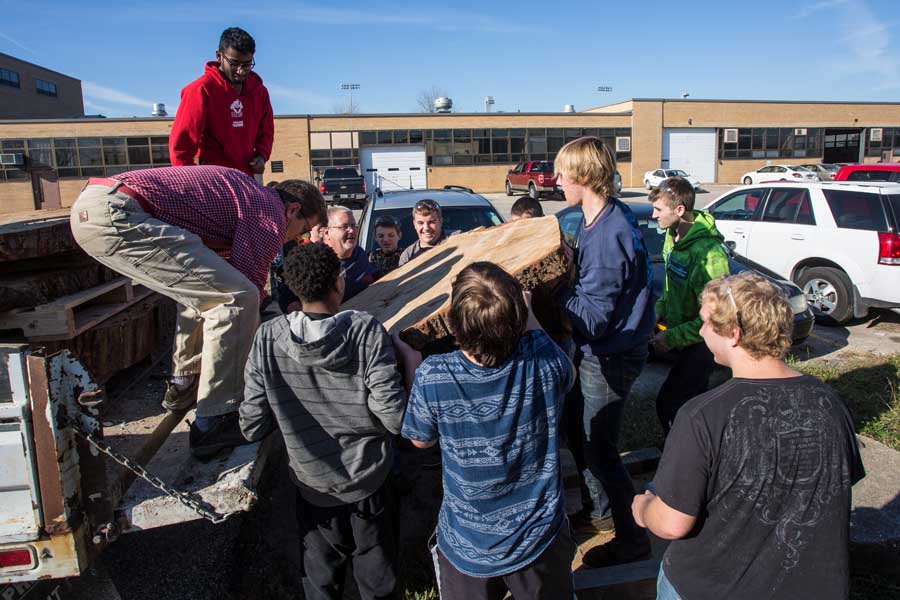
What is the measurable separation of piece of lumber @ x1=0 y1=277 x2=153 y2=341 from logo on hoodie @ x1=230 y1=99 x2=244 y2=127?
1090 millimetres

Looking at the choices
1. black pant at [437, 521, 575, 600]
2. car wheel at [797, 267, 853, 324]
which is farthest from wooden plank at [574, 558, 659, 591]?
car wheel at [797, 267, 853, 324]

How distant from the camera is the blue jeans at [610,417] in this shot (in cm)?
289

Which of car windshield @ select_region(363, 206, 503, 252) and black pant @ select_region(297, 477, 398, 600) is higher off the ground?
car windshield @ select_region(363, 206, 503, 252)

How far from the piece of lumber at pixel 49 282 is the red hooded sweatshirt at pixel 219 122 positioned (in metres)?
0.70

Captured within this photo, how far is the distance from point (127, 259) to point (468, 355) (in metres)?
1.51

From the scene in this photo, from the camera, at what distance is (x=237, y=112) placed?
3.60 metres

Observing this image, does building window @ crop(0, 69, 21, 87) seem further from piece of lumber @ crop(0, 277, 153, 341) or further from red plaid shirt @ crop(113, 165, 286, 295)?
red plaid shirt @ crop(113, 165, 286, 295)

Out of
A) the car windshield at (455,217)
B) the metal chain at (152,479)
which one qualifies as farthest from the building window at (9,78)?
the metal chain at (152,479)

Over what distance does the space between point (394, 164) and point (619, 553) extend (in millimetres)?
37641

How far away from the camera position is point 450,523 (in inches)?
87.7

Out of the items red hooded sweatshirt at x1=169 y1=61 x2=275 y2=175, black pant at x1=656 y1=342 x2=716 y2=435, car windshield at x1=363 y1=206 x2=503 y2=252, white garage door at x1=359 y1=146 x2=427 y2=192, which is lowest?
black pant at x1=656 y1=342 x2=716 y2=435

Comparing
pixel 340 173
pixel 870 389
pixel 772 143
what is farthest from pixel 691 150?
pixel 870 389

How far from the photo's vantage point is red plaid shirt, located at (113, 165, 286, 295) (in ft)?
8.70

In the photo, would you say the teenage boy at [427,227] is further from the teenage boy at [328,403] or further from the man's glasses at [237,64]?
the teenage boy at [328,403]
